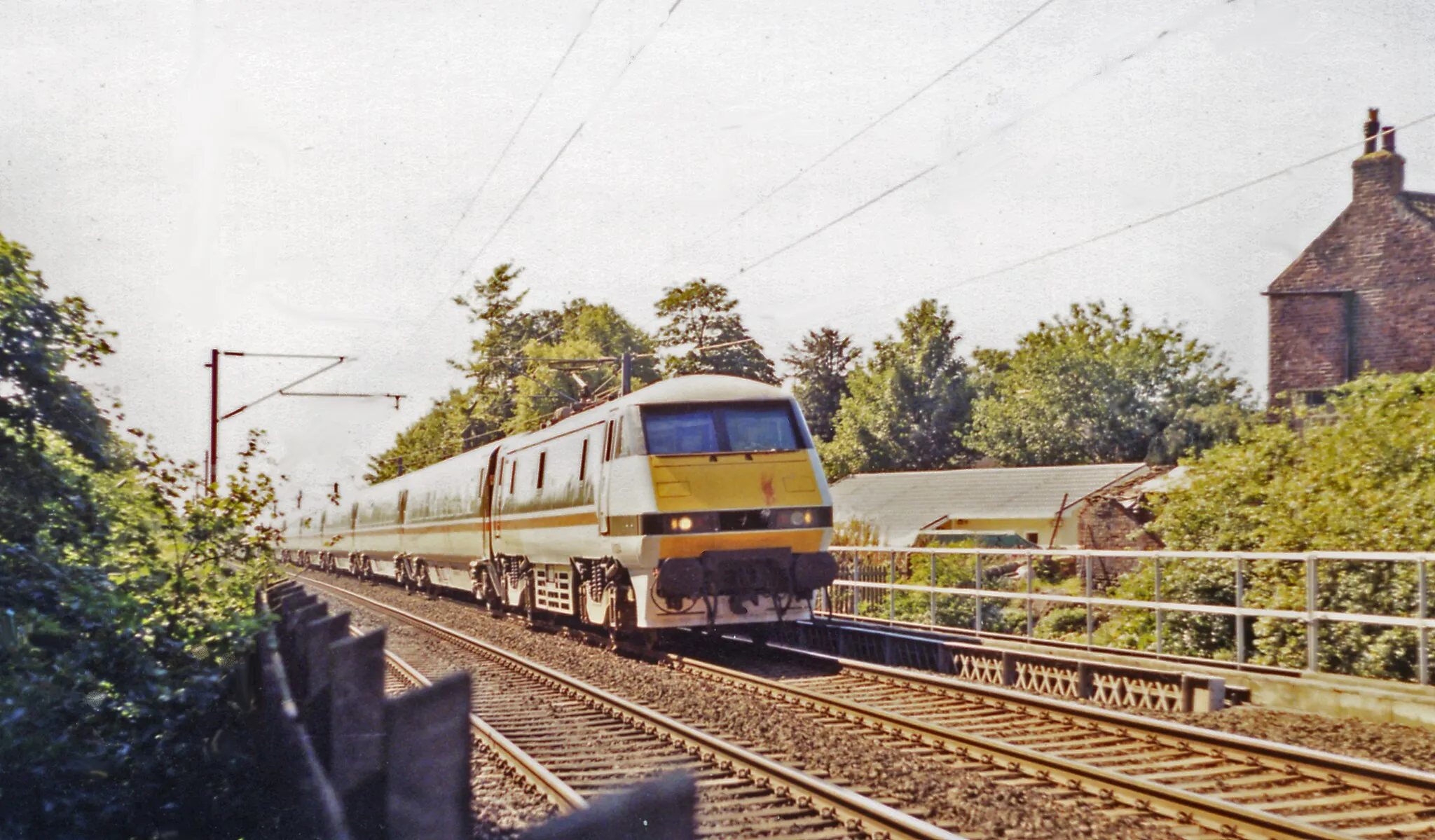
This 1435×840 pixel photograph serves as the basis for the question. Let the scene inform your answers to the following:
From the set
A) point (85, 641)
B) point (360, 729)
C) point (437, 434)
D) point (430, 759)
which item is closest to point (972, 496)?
point (437, 434)

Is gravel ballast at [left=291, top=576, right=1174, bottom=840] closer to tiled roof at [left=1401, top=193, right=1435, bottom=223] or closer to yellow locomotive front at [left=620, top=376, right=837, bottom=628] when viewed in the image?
yellow locomotive front at [left=620, top=376, right=837, bottom=628]

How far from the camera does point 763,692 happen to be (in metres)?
12.1

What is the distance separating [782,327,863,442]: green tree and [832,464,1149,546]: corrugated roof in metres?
22.8

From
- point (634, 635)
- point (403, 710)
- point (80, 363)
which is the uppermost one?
point (80, 363)

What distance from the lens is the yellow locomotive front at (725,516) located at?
14.1 metres

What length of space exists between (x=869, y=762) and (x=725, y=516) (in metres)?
6.11

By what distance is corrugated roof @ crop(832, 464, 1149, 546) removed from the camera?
4612 centimetres

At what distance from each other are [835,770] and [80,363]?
526cm

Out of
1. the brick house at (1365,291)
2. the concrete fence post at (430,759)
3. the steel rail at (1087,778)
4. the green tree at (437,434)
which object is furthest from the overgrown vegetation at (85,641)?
the green tree at (437,434)

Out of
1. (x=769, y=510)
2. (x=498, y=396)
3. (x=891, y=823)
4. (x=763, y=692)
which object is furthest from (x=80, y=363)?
(x=498, y=396)

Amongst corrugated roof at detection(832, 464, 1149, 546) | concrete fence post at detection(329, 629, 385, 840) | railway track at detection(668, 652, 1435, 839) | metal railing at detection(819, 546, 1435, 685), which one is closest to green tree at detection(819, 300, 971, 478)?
corrugated roof at detection(832, 464, 1149, 546)

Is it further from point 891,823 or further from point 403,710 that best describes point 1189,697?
point 403,710

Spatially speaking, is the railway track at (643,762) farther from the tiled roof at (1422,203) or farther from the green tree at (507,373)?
the green tree at (507,373)

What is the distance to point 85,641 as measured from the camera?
8125mm
